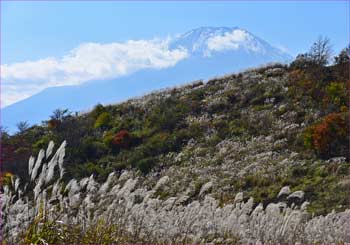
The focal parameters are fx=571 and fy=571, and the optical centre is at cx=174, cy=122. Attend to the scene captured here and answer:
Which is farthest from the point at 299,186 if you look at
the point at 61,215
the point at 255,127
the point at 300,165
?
the point at 61,215

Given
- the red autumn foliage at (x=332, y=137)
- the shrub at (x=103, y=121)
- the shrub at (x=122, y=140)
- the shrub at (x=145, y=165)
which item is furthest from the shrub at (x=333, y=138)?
the shrub at (x=103, y=121)

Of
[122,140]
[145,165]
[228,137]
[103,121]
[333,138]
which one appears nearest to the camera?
[333,138]

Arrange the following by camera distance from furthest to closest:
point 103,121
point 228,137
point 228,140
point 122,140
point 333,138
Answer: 1. point 103,121
2. point 122,140
3. point 228,137
4. point 228,140
5. point 333,138

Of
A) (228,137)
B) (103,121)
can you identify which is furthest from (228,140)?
(103,121)

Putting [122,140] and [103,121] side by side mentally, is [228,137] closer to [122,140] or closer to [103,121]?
[122,140]

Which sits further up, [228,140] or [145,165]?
[228,140]

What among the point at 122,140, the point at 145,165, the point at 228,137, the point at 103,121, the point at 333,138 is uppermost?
the point at 103,121

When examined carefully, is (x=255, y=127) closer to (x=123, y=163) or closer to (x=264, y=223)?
(x=123, y=163)

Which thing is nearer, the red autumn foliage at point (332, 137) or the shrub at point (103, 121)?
the red autumn foliage at point (332, 137)

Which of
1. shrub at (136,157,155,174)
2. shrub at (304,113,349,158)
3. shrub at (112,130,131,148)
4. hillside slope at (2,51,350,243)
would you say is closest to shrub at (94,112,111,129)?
hillside slope at (2,51,350,243)

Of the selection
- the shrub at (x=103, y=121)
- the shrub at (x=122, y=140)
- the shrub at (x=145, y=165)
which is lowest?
the shrub at (x=145, y=165)

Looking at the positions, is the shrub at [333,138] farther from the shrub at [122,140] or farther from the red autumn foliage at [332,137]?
the shrub at [122,140]

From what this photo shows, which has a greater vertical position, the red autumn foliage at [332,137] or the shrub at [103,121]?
the shrub at [103,121]

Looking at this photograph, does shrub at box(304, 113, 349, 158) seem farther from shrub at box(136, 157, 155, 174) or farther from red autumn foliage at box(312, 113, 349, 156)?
shrub at box(136, 157, 155, 174)
